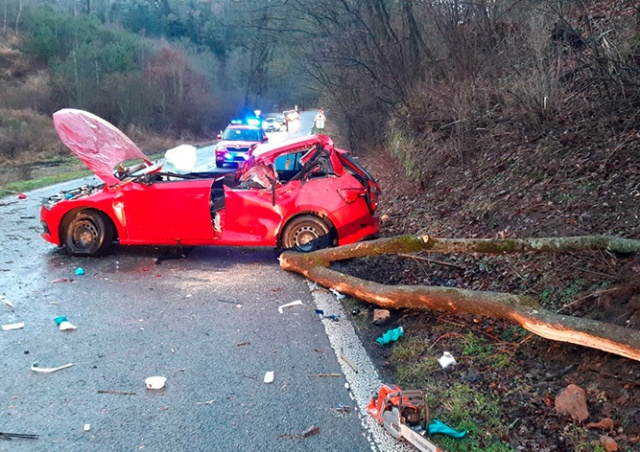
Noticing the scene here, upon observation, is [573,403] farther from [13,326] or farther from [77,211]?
[77,211]

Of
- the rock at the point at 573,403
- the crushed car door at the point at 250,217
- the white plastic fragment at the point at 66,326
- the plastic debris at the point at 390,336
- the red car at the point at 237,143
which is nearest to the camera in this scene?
the rock at the point at 573,403

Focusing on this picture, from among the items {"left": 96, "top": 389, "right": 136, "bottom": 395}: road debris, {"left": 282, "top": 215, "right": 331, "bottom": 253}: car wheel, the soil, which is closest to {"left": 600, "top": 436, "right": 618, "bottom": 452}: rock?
the soil

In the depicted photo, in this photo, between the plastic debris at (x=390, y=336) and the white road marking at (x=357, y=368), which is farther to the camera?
the plastic debris at (x=390, y=336)

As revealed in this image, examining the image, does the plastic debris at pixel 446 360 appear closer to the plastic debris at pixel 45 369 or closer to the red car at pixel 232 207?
the plastic debris at pixel 45 369

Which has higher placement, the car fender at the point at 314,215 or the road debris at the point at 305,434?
the car fender at the point at 314,215

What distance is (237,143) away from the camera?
73.5 ft

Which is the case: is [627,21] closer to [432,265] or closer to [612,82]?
[612,82]

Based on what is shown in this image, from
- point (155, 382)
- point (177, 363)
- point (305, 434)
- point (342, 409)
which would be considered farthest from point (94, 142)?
point (305, 434)

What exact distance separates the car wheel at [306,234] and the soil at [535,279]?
771mm

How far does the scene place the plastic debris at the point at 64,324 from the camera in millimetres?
5424

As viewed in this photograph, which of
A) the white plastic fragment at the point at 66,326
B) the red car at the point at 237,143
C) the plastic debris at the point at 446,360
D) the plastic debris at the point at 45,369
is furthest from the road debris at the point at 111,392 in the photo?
the red car at the point at 237,143

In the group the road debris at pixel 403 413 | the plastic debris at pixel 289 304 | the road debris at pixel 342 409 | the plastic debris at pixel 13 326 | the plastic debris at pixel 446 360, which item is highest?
the road debris at pixel 403 413

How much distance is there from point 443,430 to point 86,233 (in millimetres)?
6660

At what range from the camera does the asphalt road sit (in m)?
3.62
